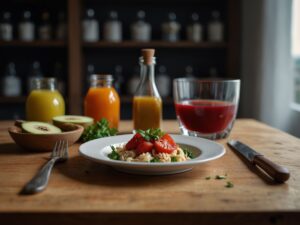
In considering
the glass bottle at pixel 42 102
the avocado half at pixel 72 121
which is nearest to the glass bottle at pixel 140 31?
the glass bottle at pixel 42 102

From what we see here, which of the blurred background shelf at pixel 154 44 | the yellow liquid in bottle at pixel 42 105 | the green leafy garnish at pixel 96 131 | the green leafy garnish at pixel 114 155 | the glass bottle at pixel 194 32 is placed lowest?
the green leafy garnish at pixel 114 155

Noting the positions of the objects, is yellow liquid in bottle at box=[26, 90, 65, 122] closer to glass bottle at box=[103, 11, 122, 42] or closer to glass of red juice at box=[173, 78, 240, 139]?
glass of red juice at box=[173, 78, 240, 139]

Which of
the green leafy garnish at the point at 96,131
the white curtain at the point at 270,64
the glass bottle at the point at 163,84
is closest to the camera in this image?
the green leafy garnish at the point at 96,131

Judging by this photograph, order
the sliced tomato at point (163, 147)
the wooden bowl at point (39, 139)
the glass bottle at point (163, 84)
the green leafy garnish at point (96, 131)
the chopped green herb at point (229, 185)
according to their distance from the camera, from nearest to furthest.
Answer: the chopped green herb at point (229, 185) < the sliced tomato at point (163, 147) < the wooden bowl at point (39, 139) < the green leafy garnish at point (96, 131) < the glass bottle at point (163, 84)

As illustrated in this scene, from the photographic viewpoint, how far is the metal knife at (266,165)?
2.15 feet

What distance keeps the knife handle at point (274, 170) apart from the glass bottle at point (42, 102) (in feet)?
2.44

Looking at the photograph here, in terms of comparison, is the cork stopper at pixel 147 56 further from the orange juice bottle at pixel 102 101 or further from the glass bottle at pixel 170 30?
the glass bottle at pixel 170 30

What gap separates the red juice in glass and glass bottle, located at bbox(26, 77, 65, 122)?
44cm

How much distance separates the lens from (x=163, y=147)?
2.46 feet

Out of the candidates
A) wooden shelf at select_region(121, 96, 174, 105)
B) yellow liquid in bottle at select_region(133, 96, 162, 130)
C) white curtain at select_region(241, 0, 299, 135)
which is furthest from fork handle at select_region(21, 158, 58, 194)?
wooden shelf at select_region(121, 96, 174, 105)

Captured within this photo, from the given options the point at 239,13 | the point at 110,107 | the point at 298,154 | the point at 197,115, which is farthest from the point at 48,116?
the point at 239,13

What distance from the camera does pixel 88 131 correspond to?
101 centimetres

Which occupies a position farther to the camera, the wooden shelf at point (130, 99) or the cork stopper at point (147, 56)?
the wooden shelf at point (130, 99)

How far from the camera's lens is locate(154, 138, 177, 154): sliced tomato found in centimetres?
75
